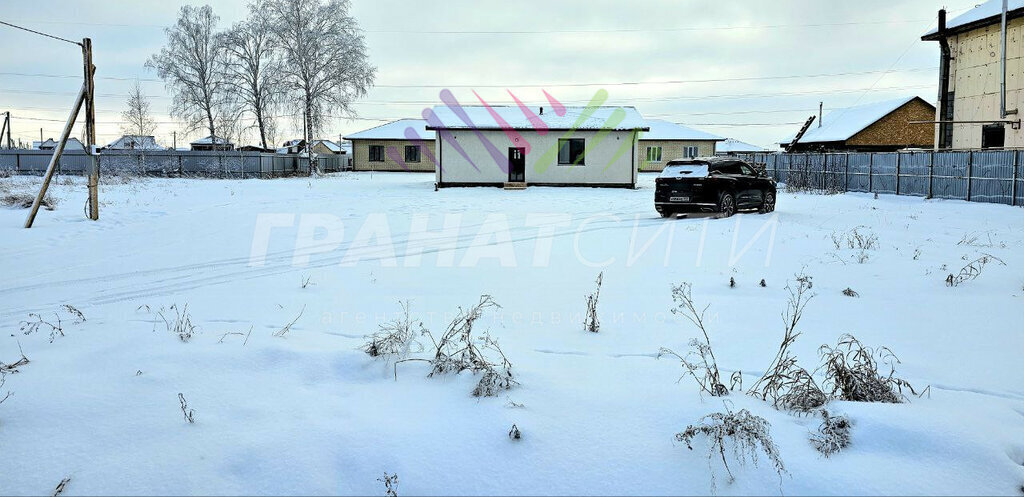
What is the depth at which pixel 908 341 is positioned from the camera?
539 cm

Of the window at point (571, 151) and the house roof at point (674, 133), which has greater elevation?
the house roof at point (674, 133)

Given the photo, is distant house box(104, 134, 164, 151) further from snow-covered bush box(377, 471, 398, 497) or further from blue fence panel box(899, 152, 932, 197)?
snow-covered bush box(377, 471, 398, 497)

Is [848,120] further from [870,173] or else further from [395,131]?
[395,131]

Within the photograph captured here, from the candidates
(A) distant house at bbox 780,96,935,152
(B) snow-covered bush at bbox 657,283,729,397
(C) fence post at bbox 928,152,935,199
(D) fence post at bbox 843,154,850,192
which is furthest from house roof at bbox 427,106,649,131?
(B) snow-covered bush at bbox 657,283,729,397

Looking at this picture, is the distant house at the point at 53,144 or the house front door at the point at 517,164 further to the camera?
the distant house at the point at 53,144

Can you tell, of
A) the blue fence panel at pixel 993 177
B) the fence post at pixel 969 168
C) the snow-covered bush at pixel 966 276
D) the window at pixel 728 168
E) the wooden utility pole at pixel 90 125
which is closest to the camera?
the snow-covered bush at pixel 966 276

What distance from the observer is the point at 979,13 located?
23.9 metres

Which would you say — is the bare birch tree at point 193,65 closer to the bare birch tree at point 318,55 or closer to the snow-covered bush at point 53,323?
the bare birch tree at point 318,55

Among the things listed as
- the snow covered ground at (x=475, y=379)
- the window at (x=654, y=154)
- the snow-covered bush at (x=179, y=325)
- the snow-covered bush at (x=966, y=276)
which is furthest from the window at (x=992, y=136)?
the window at (x=654, y=154)

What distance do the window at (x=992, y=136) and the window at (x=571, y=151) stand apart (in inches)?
592

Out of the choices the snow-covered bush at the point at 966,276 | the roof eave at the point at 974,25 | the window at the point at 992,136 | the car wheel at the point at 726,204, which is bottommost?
the snow-covered bush at the point at 966,276

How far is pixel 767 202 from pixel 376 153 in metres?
37.3

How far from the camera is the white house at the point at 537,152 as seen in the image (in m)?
29.7

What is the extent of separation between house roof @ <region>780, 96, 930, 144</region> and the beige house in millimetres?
12348
